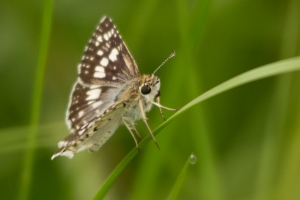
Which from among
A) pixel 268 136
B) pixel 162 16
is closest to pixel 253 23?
pixel 162 16

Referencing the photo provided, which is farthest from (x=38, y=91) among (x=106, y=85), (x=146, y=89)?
(x=106, y=85)

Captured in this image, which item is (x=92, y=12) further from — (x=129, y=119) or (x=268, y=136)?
(x=268, y=136)

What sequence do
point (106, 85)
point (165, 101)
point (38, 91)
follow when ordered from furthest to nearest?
point (106, 85), point (165, 101), point (38, 91)

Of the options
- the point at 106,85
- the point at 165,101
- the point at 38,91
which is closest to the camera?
the point at 38,91

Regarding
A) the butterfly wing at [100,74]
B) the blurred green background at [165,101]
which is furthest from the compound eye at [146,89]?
the butterfly wing at [100,74]

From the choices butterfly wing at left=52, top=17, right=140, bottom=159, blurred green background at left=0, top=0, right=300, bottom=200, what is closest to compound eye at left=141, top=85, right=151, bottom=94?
blurred green background at left=0, top=0, right=300, bottom=200

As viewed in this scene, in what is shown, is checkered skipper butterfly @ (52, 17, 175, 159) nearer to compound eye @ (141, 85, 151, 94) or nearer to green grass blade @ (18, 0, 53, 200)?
compound eye @ (141, 85, 151, 94)

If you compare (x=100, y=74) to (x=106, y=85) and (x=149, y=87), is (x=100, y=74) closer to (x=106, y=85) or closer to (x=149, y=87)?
(x=106, y=85)

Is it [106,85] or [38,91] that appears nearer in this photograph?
[38,91]
